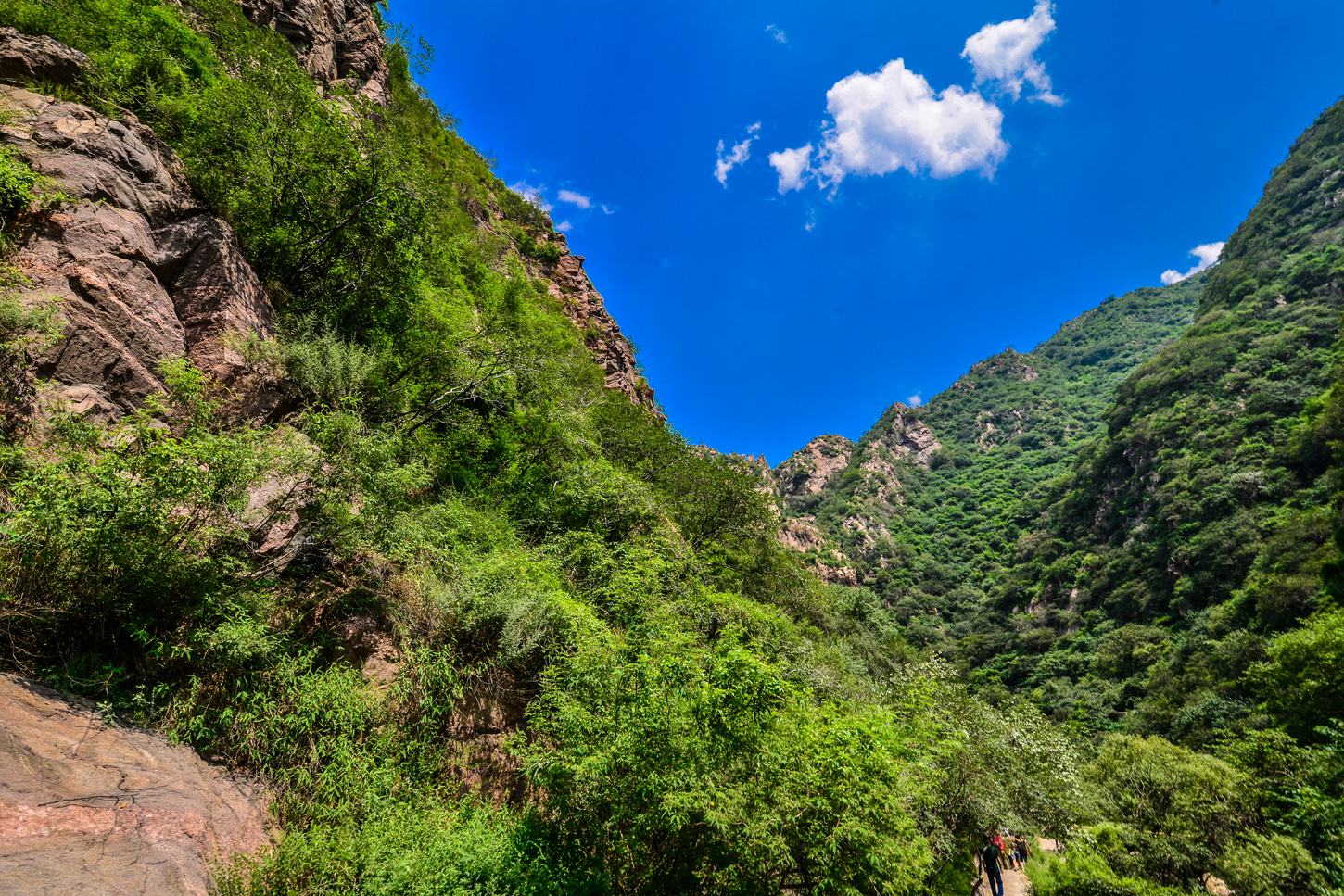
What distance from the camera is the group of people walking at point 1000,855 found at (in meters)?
12.9

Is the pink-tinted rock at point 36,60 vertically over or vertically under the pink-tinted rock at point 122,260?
over

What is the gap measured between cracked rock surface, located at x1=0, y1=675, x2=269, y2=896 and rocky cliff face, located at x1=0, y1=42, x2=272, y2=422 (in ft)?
13.0

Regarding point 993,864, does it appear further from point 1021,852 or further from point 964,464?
point 964,464

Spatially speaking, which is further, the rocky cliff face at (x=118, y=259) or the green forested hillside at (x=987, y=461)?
the green forested hillside at (x=987, y=461)

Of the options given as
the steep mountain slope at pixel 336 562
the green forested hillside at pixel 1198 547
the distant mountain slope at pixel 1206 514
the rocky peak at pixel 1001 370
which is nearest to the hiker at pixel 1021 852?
the green forested hillside at pixel 1198 547

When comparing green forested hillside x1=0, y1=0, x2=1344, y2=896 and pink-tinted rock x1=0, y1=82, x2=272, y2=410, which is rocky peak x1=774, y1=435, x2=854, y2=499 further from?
pink-tinted rock x1=0, y1=82, x2=272, y2=410

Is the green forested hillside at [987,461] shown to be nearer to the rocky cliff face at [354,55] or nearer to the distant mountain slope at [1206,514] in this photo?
the distant mountain slope at [1206,514]

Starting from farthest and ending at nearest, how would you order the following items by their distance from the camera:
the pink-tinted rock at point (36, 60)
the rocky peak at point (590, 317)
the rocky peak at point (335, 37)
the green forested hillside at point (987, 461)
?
the green forested hillside at point (987, 461) → the rocky peak at point (590, 317) → the rocky peak at point (335, 37) → the pink-tinted rock at point (36, 60)

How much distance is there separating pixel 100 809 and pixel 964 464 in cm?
14843

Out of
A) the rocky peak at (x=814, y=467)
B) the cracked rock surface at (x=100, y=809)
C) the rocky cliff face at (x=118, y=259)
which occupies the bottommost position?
the cracked rock surface at (x=100, y=809)

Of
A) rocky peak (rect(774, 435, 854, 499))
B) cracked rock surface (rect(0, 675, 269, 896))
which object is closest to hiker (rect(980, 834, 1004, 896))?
cracked rock surface (rect(0, 675, 269, 896))

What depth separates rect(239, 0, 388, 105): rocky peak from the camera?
20.2m

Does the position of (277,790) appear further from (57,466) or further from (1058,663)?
(1058,663)

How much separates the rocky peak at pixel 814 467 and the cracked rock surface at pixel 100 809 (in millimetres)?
127288
